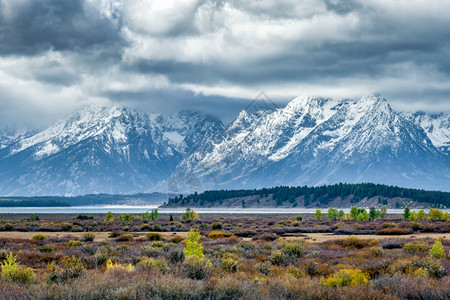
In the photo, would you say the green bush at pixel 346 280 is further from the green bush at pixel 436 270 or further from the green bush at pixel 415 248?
the green bush at pixel 415 248

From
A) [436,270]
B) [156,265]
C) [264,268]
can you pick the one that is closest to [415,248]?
[436,270]

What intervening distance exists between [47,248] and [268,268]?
1693 centimetres

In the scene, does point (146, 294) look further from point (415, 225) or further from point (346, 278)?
point (415, 225)

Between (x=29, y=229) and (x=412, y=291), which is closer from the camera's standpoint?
(x=412, y=291)

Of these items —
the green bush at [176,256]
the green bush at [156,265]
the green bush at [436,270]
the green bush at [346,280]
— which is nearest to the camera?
the green bush at [346,280]

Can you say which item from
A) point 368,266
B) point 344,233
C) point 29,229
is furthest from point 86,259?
point 29,229

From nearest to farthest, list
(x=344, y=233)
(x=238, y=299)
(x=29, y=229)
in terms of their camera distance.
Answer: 1. (x=238, y=299)
2. (x=344, y=233)
3. (x=29, y=229)

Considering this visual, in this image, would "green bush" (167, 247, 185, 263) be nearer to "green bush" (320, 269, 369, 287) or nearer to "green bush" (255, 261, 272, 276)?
"green bush" (255, 261, 272, 276)

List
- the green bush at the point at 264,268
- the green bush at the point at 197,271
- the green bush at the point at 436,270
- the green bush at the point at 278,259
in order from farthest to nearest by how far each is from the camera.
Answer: the green bush at the point at 278,259 → the green bush at the point at 264,268 → the green bush at the point at 436,270 → the green bush at the point at 197,271

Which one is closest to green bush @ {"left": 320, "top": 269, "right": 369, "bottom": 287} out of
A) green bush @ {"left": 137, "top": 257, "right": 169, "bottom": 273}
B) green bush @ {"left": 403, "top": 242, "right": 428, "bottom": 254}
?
green bush @ {"left": 137, "top": 257, "right": 169, "bottom": 273}

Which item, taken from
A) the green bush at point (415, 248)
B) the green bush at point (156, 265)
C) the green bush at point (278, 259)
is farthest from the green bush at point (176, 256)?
the green bush at point (415, 248)

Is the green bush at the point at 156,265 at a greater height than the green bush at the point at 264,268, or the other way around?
the green bush at the point at 156,265

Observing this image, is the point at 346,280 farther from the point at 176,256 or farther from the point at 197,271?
the point at 176,256

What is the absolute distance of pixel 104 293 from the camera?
40.8 feet
